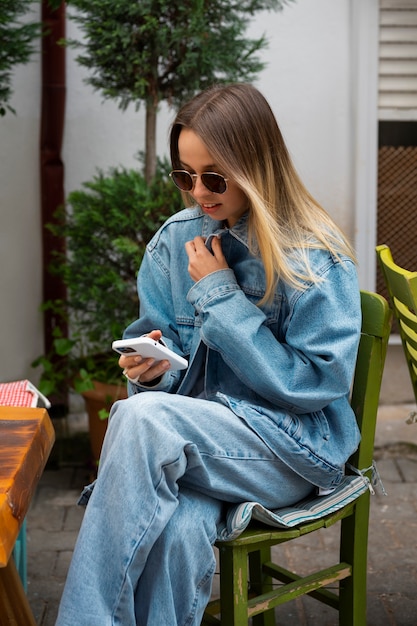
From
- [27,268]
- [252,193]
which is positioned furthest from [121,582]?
[27,268]

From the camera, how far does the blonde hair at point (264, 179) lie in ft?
7.73

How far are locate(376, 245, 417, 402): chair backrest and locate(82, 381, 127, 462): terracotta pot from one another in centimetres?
170

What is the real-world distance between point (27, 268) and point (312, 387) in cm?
285

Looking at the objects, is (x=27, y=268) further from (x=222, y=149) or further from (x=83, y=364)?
(x=222, y=149)

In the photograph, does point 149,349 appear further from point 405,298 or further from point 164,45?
point 164,45

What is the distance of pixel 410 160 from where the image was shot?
17.1 feet

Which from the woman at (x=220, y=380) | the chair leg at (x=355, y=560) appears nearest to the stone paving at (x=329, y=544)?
the chair leg at (x=355, y=560)

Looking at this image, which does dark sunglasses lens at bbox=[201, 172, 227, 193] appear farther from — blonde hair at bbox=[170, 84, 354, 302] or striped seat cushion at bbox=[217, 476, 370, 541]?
striped seat cushion at bbox=[217, 476, 370, 541]

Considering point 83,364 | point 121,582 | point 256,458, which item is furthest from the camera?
point 83,364

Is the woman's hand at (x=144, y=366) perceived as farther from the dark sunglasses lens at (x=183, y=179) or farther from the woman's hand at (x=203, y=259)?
the dark sunglasses lens at (x=183, y=179)

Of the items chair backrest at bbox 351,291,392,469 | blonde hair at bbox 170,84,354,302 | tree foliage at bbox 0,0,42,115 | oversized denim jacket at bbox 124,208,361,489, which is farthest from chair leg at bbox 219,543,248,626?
tree foliage at bbox 0,0,42,115

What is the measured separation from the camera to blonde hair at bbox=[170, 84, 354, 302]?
7.73ft

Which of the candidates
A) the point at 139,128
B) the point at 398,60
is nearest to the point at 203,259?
the point at 139,128

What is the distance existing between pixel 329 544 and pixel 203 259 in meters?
1.70
